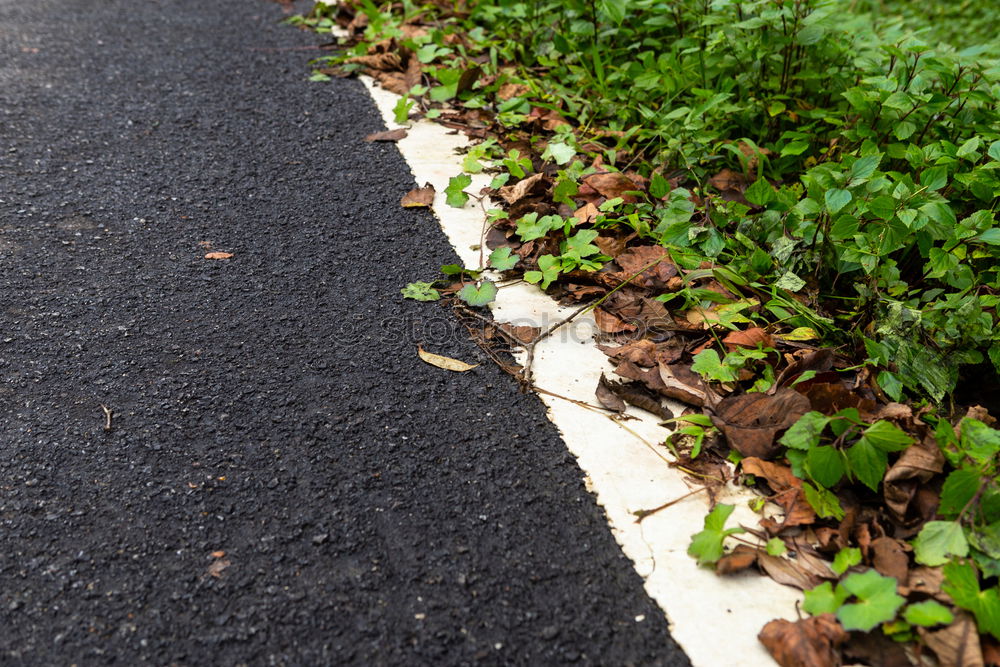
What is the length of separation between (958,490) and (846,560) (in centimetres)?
28

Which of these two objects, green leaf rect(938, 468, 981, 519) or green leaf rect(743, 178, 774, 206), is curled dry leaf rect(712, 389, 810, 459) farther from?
green leaf rect(743, 178, 774, 206)

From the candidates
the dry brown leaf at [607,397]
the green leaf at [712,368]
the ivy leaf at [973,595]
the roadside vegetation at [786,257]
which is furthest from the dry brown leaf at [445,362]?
the ivy leaf at [973,595]

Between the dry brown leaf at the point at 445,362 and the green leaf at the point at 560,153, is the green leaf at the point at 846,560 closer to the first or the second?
the dry brown leaf at the point at 445,362

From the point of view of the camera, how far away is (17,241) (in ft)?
8.69

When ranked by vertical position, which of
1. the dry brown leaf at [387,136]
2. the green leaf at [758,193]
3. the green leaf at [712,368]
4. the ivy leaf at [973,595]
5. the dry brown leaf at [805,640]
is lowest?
the dry brown leaf at [387,136]

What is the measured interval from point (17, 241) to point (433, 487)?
5.84 ft

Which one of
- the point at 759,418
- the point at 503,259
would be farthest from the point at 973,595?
the point at 503,259

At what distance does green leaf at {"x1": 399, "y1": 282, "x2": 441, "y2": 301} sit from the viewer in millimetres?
2508

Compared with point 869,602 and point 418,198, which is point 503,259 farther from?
point 869,602

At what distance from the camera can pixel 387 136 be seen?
345cm

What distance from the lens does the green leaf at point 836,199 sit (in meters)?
2.29

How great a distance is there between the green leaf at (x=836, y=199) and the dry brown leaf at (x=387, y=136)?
1856 millimetres

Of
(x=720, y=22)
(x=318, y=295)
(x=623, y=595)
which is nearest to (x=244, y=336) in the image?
(x=318, y=295)

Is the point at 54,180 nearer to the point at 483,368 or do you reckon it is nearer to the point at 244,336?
the point at 244,336
